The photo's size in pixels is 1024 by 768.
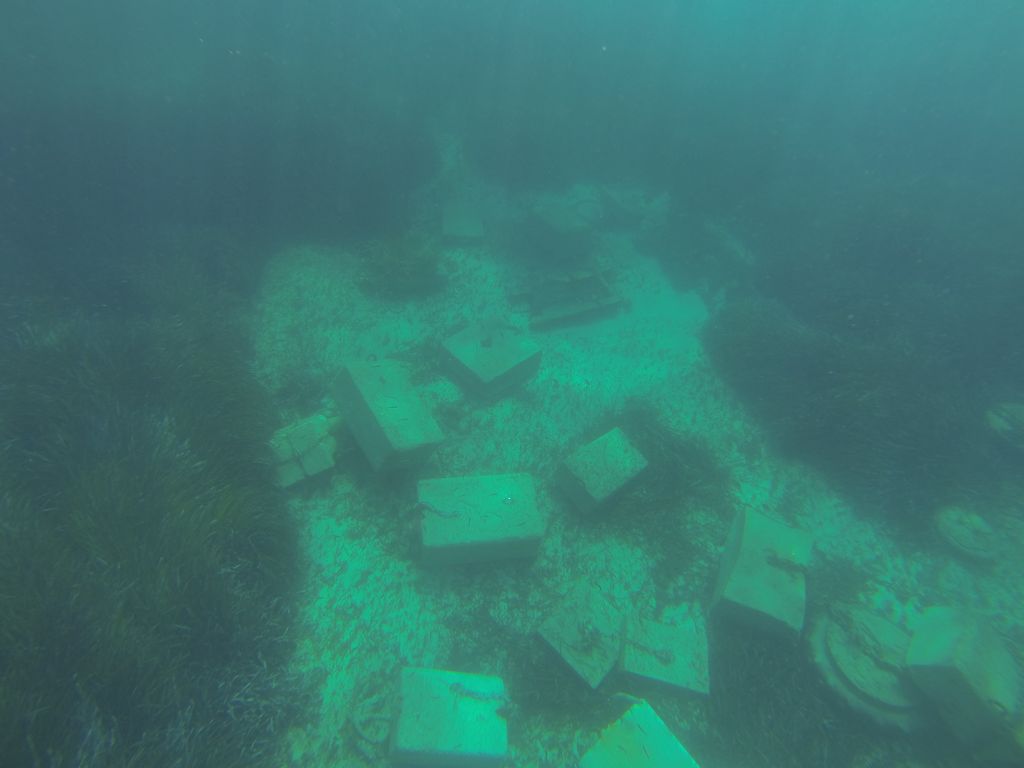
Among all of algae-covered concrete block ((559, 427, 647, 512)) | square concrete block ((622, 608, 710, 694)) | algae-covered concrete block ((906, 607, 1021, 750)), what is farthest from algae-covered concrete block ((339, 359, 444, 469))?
algae-covered concrete block ((906, 607, 1021, 750))

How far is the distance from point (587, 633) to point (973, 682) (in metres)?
2.29

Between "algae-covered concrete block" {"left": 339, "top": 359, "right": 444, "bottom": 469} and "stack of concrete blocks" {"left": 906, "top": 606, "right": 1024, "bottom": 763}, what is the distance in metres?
3.65

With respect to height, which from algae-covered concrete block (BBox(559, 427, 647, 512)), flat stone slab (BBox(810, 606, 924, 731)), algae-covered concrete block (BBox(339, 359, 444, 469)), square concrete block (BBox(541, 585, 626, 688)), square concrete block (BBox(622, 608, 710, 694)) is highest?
algae-covered concrete block (BBox(339, 359, 444, 469))

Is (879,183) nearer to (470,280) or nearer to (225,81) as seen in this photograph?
(470,280)

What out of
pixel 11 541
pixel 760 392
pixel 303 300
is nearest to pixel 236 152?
pixel 303 300

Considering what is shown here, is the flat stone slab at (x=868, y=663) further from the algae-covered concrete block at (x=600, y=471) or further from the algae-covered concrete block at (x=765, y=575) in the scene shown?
the algae-covered concrete block at (x=600, y=471)

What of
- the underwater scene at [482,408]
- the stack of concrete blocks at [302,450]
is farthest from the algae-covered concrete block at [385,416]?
the stack of concrete blocks at [302,450]

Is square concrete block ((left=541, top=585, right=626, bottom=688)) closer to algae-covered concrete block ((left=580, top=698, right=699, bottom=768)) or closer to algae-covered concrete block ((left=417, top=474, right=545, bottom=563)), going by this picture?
algae-covered concrete block ((left=580, top=698, right=699, bottom=768))

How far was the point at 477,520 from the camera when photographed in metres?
3.52

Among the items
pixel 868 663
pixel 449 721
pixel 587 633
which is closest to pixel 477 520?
pixel 587 633

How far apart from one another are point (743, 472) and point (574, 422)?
1756mm

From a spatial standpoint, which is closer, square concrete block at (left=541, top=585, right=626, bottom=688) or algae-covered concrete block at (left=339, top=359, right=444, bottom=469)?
square concrete block at (left=541, top=585, right=626, bottom=688)

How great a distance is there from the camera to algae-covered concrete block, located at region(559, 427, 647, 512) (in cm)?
394

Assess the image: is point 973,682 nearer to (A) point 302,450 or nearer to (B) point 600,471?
(B) point 600,471
